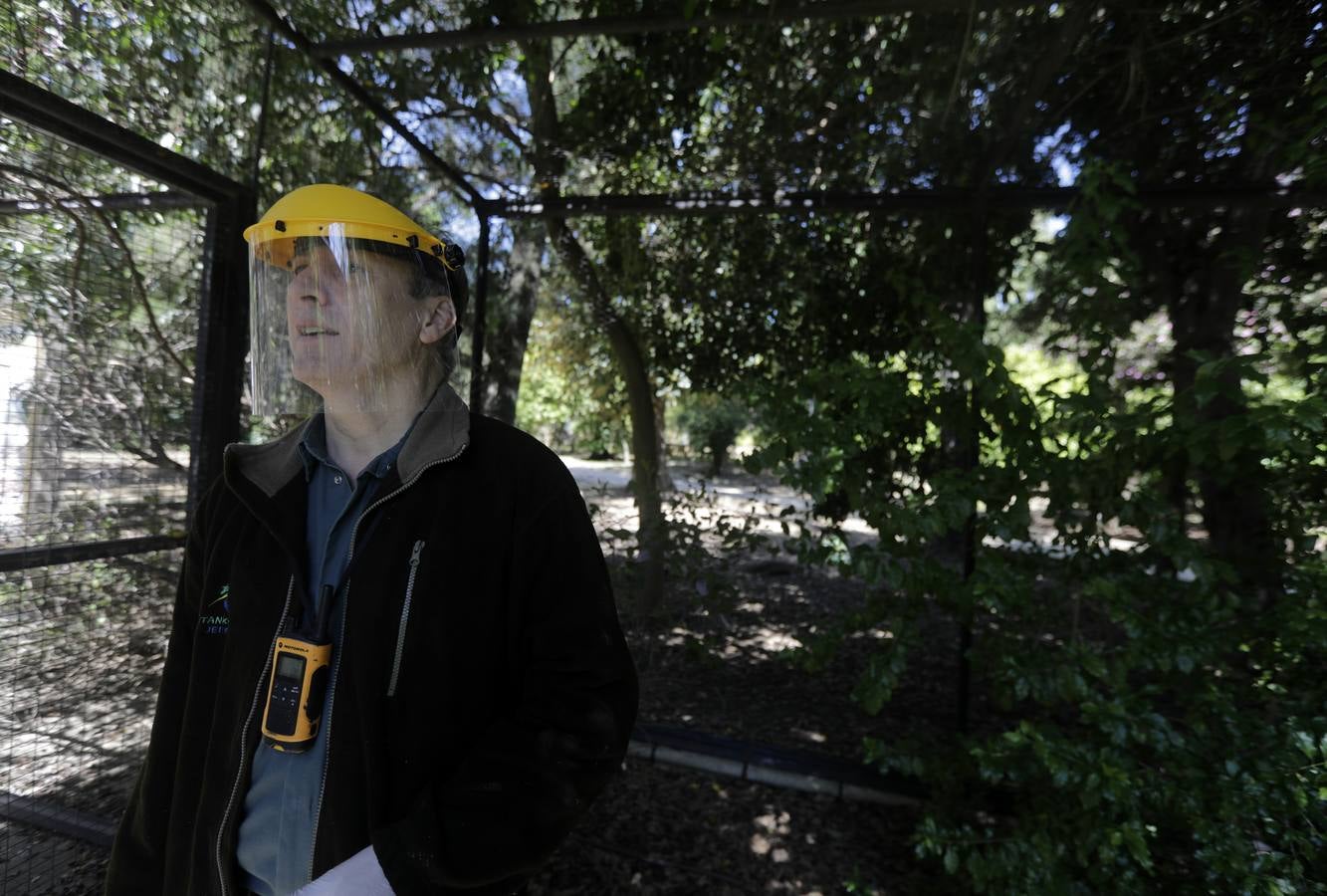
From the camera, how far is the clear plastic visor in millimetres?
1218

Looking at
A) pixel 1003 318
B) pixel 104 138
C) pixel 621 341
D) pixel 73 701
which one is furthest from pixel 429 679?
pixel 1003 318

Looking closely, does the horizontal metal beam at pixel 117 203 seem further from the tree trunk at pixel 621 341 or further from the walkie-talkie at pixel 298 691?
the tree trunk at pixel 621 341

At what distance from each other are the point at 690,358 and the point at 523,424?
658cm

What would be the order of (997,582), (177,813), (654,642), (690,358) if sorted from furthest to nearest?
(690,358)
(654,642)
(997,582)
(177,813)

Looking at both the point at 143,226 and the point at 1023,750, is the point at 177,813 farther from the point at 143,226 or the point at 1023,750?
the point at 1023,750

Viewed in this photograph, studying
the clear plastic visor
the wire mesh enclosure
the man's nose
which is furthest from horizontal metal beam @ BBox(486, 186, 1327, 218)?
the man's nose

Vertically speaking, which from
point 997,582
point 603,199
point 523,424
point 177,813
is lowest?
point 177,813

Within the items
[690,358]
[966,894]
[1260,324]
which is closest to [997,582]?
[966,894]

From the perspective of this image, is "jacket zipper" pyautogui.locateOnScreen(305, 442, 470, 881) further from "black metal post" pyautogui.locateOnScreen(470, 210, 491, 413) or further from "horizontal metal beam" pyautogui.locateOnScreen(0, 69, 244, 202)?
"black metal post" pyautogui.locateOnScreen(470, 210, 491, 413)

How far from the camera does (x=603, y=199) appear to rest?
3.70 m

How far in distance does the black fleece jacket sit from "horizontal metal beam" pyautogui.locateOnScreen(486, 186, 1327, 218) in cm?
265

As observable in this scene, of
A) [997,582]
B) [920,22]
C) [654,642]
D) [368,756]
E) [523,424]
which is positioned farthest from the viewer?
[523,424]

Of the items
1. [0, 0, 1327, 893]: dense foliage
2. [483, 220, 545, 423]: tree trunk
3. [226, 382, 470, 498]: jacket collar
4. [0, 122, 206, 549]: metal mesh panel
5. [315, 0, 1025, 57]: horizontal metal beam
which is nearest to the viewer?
[226, 382, 470, 498]: jacket collar

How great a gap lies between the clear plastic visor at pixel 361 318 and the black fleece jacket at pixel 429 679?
11 cm
